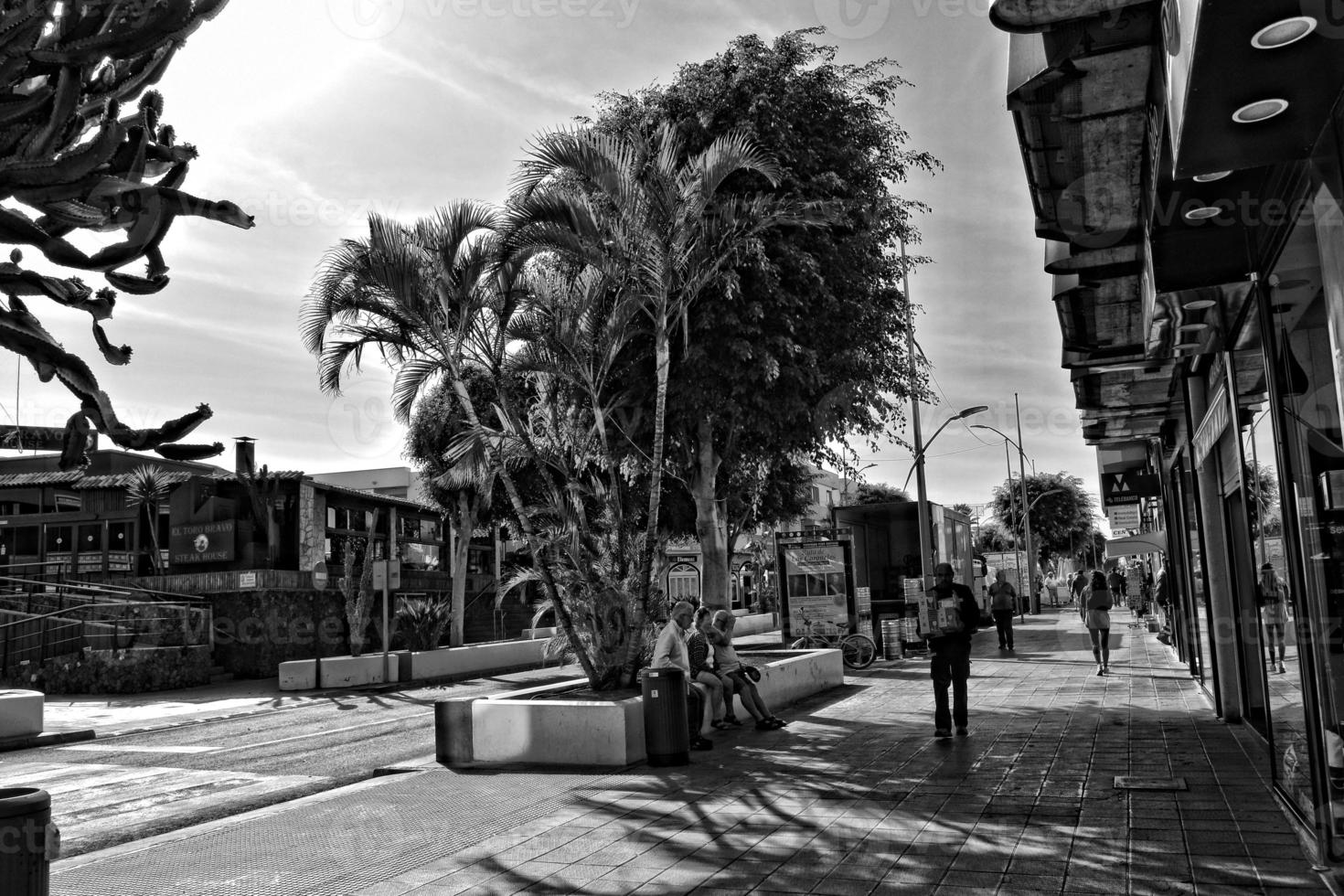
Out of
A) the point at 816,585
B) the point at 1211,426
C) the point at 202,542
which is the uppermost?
the point at 202,542

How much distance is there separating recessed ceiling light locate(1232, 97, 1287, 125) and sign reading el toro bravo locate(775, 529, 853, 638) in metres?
17.6

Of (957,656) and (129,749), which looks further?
(129,749)

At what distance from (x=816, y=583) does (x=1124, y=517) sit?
8.72 m

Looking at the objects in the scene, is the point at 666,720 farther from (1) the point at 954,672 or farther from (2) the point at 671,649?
(1) the point at 954,672

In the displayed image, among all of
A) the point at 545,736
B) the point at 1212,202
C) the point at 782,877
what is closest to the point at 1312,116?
the point at 1212,202

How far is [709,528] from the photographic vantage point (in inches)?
740

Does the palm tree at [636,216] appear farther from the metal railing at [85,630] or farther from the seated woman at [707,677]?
the metal railing at [85,630]

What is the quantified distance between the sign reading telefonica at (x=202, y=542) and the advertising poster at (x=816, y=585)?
14.8 metres

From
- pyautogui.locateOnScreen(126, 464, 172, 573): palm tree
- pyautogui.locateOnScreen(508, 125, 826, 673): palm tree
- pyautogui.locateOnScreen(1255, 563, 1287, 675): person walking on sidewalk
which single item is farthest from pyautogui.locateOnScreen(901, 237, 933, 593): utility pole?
pyautogui.locateOnScreen(126, 464, 172, 573): palm tree

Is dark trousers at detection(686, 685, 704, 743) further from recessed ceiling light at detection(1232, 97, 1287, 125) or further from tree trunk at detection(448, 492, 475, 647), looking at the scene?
tree trunk at detection(448, 492, 475, 647)

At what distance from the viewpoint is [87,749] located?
13.7 metres

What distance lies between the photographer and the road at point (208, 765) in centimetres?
899

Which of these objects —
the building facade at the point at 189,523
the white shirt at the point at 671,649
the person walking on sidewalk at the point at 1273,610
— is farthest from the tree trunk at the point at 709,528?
the building facade at the point at 189,523

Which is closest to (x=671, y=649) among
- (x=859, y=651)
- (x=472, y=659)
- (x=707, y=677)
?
(x=707, y=677)
